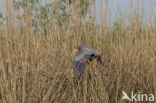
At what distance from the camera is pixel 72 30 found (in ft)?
8.66

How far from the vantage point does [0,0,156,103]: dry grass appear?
2.06 meters

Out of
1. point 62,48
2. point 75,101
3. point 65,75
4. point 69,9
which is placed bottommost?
point 75,101

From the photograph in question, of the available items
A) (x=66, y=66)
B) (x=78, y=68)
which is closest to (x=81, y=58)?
(x=78, y=68)

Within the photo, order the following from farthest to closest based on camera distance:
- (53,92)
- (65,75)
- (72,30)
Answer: (72,30), (65,75), (53,92)

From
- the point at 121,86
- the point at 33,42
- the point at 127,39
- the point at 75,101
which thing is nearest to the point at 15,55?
the point at 33,42

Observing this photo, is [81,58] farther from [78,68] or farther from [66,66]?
[66,66]

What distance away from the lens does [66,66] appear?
7.87 feet

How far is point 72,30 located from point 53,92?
756 millimetres

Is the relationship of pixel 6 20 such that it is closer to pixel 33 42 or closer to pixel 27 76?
pixel 33 42

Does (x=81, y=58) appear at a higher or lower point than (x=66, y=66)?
higher

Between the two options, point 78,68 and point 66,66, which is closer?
point 78,68

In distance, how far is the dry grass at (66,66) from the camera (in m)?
2.06

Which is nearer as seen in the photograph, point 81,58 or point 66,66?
point 81,58

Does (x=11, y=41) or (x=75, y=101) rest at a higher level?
(x=11, y=41)
